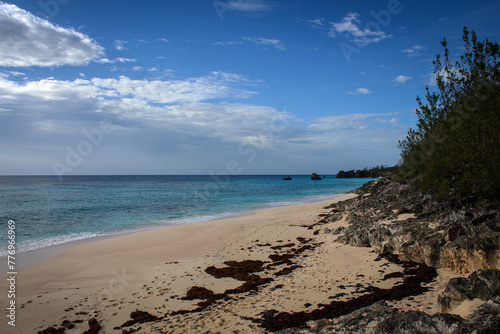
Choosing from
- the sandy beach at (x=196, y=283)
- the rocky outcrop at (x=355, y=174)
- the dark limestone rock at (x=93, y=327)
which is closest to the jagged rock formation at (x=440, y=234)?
the sandy beach at (x=196, y=283)

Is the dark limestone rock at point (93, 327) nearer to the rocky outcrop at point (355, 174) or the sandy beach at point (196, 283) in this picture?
the sandy beach at point (196, 283)

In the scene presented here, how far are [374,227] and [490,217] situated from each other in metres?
3.56

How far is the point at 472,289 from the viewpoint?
4.70 metres

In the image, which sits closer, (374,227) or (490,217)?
(490,217)

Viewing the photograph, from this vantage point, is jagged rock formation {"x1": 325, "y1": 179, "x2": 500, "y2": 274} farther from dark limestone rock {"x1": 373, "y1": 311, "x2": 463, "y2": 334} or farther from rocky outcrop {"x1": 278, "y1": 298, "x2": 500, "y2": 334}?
dark limestone rock {"x1": 373, "y1": 311, "x2": 463, "y2": 334}

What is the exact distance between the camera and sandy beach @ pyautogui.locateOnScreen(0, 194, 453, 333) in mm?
6090

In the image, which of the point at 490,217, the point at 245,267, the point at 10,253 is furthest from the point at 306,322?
the point at 10,253

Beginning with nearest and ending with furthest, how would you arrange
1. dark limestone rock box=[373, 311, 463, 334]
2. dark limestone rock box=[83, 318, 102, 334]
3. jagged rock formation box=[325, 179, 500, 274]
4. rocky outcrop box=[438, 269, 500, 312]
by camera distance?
dark limestone rock box=[373, 311, 463, 334]
rocky outcrop box=[438, 269, 500, 312]
dark limestone rock box=[83, 318, 102, 334]
jagged rock formation box=[325, 179, 500, 274]

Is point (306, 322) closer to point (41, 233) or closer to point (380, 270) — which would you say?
point (380, 270)

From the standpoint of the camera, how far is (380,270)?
784cm

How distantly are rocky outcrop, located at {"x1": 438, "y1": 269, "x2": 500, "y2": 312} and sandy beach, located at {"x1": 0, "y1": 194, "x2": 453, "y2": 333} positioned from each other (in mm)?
515

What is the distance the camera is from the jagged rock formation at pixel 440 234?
6.51m

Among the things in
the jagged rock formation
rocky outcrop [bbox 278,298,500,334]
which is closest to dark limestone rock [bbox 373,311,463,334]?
rocky outcrop [bbox 278,298,500,334]

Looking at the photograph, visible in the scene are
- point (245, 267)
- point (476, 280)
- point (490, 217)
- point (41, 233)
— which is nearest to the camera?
point (476, 280)
